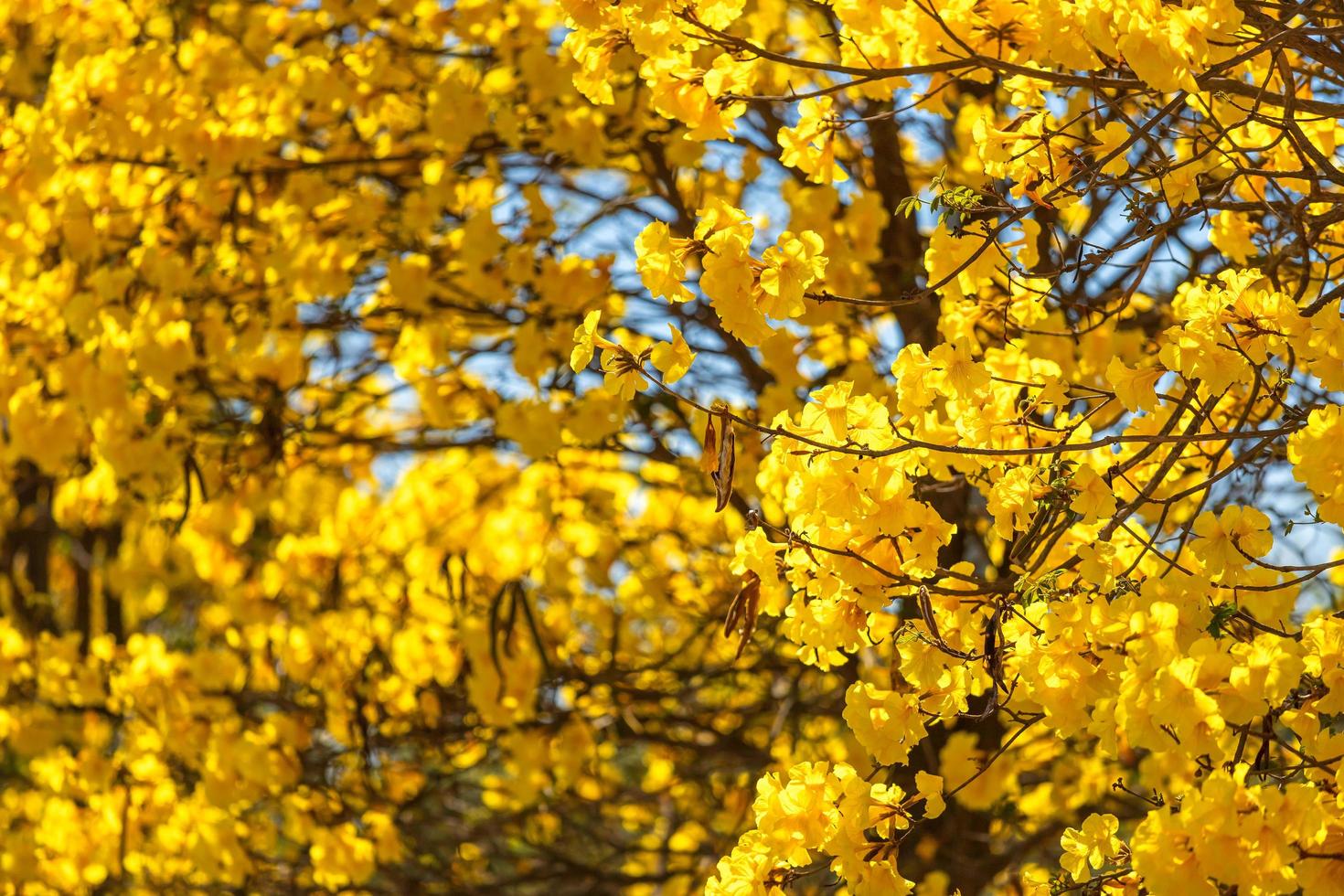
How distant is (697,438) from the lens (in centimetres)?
400

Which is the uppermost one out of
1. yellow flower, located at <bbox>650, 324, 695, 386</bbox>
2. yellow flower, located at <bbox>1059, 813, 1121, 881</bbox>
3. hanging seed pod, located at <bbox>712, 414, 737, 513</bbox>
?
yellow flower, located at <bbox>650, 324, 695, 386</bbox>

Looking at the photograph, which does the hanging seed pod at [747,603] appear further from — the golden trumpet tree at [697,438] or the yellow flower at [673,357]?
the yellow flower at [673,357]

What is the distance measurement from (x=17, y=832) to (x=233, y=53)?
340 centimetres

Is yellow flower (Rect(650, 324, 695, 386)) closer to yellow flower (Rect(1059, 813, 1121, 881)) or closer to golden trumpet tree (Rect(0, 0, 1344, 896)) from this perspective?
golden trumpet tree (Rect(0, 0, 1344, 896))

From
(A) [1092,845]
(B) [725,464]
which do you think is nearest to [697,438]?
(B) [725,464]

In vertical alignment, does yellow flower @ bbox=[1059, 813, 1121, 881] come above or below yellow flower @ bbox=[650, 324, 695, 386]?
below

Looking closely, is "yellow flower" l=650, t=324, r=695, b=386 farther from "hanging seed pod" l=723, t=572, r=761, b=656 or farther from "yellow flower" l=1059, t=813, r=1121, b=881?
"yellow flower" l=1059, t=813, r=1121, b=881

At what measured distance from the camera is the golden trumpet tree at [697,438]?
6.65 feet

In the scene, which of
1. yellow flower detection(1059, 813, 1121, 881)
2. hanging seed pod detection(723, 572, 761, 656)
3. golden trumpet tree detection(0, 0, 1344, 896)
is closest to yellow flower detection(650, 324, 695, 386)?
golden trumpet tree detection(0, 0, 1344, 896)

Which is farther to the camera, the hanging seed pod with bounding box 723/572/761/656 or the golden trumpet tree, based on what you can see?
the hanging seed pod with bounding box 723/572/761/656

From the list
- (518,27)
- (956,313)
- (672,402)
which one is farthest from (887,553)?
(518,27)

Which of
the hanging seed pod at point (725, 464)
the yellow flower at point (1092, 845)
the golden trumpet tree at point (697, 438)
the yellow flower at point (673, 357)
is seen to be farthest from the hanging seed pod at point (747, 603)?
the yellow flower at point (1092, 845)

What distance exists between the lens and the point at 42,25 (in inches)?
177

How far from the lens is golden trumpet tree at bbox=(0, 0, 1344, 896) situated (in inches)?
79.8
